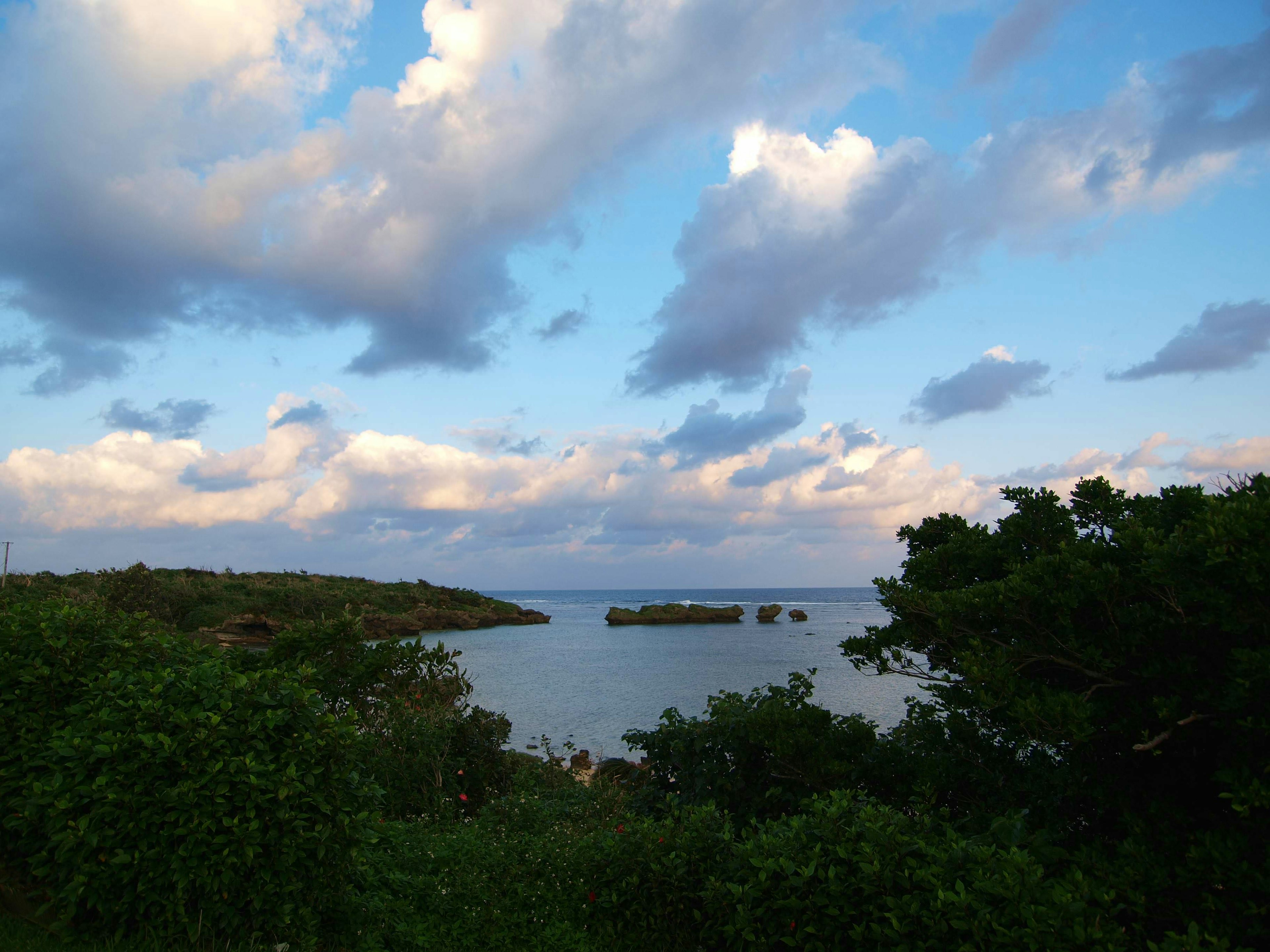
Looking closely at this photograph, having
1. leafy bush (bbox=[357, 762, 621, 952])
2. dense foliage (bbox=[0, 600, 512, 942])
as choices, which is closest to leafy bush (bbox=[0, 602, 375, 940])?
dense foliage (bbox=[0, 600, 512, 942])

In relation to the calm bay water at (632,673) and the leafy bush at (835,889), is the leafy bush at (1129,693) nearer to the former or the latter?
the leafy bush at (835,889)

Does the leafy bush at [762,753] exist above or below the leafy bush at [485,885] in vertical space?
above

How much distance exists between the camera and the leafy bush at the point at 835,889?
164 inches

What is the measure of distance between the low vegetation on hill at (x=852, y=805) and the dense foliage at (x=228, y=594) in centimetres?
261

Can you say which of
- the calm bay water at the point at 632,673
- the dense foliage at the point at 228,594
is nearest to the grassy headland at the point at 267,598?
the dense foliage at the point at 228,594

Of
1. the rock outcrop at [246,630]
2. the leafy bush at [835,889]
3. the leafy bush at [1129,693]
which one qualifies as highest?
the leafy bush at [1129,693]

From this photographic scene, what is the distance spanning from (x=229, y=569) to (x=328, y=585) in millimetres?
10173

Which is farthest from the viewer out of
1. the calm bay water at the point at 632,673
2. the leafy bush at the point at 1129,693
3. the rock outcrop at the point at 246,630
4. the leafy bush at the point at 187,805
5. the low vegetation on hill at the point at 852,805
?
the rock outcrop at the point at 246,630

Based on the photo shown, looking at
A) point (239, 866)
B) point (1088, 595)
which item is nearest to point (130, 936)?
point (239, 866)

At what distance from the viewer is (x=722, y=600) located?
182625 mm

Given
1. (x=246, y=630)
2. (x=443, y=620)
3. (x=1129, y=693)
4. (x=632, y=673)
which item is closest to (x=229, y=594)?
(x=246, y=630)

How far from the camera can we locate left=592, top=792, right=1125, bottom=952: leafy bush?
4172 mm

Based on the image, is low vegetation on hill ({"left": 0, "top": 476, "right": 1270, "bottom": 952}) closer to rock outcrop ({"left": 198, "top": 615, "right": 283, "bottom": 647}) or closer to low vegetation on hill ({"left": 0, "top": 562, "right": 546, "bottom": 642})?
low vegetation on hill ({"left": 0, "top": 562, "right": 546, "bottom": 642})

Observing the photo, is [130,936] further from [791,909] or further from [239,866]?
[791,909]
